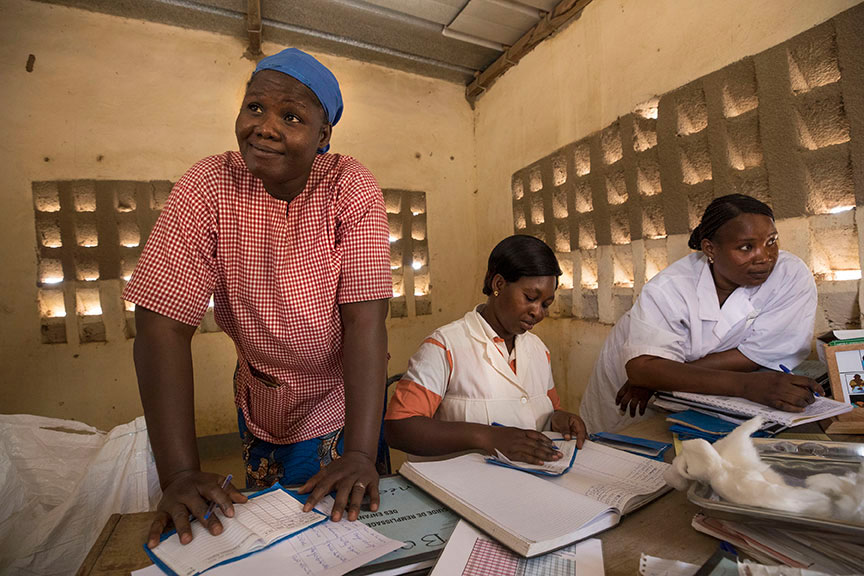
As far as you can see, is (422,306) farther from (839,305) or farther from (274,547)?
(274,547)

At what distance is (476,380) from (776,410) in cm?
80

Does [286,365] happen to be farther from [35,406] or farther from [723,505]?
[35,406]

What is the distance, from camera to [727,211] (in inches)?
66.2

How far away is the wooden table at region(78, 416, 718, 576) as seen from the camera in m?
0.64

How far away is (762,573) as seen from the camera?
48 centimetres

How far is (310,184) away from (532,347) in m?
0.94

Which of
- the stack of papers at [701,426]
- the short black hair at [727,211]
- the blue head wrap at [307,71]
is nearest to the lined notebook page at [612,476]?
the stack of papers at [701,426]

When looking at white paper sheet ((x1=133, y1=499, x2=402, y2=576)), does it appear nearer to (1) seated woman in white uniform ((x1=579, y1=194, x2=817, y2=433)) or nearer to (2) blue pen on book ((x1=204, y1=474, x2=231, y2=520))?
(2) blue pen on book ((x1=204, y1=474, x2=231, y2=520))

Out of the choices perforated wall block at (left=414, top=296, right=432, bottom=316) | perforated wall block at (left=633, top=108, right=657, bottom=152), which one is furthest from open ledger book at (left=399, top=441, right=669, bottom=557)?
perforated wall block at (left=414, top=296, right=432, bottom=316)

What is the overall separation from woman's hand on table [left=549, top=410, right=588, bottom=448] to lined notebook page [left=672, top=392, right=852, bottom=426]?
0.31m

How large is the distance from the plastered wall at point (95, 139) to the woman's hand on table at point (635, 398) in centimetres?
290

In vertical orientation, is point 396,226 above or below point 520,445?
above

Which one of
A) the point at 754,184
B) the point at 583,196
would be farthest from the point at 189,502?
the point at 583,196

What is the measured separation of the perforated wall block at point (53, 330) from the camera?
3.11 m
